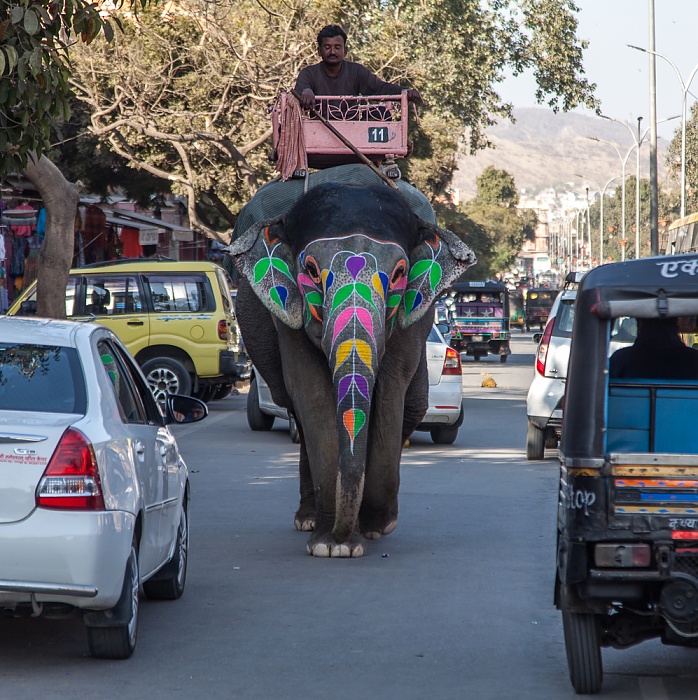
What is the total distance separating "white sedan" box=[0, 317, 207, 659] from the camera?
5594 millimetres

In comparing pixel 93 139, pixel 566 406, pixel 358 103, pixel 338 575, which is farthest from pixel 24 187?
pixel 566 406

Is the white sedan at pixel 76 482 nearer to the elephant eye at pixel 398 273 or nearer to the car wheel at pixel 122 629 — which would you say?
the car wheel at pixel 122 629

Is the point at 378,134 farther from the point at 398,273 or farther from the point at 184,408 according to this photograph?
the point at 184,408

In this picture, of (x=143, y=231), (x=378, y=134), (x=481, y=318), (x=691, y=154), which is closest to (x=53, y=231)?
(x=378, y=134)

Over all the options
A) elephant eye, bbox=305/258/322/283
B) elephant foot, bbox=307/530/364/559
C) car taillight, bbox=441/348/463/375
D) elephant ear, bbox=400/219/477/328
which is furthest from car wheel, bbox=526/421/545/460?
elephant eye, bbox=305/258/322/283

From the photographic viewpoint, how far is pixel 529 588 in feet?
26.5

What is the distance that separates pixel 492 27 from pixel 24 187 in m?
17.2

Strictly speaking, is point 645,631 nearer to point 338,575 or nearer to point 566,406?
point 566,406

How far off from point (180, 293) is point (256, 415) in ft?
10.6

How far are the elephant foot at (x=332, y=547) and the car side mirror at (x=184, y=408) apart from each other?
5.57ft

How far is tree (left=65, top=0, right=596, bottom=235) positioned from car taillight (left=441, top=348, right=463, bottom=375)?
26.8 ft

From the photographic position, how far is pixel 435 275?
9477 mm

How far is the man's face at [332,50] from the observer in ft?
35.2

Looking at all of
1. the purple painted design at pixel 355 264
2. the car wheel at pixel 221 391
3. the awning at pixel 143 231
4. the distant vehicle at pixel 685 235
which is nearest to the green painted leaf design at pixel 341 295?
the purple painted design at pixel 355 264
